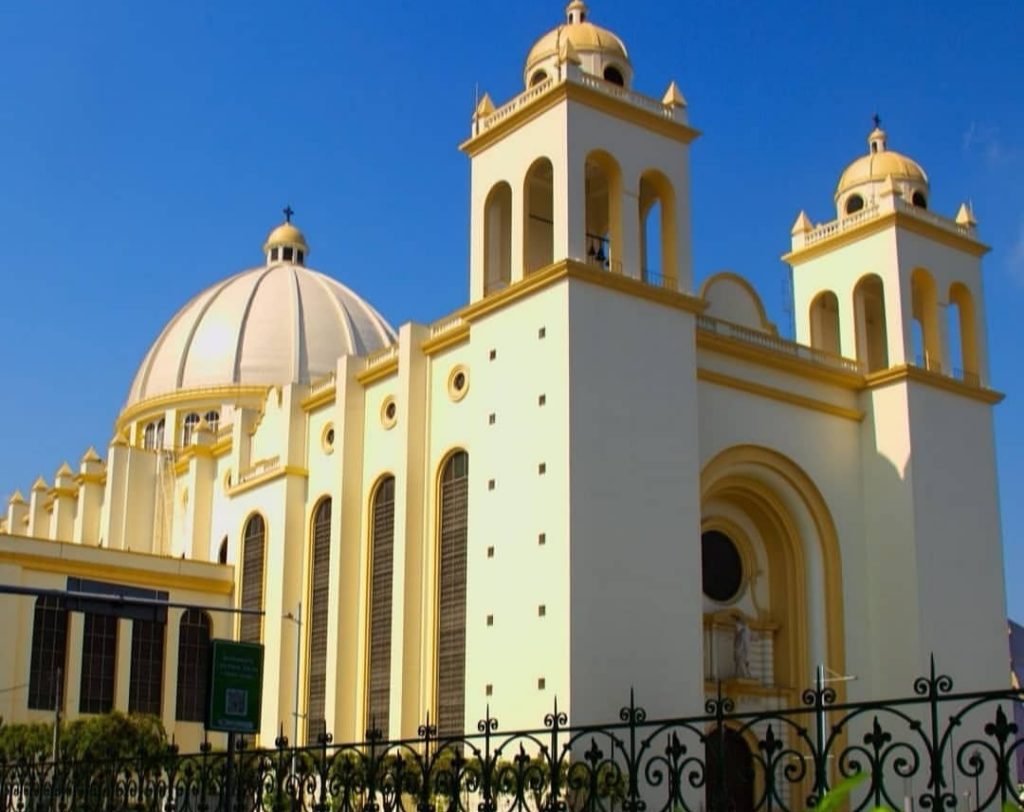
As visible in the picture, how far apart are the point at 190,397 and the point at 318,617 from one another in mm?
16458

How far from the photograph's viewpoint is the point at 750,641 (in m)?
31.8

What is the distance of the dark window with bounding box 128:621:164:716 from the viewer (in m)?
36.0

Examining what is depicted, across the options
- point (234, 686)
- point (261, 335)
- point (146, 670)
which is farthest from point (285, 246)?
point (234, 686)

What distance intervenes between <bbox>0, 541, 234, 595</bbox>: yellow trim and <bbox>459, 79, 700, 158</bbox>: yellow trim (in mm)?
14193

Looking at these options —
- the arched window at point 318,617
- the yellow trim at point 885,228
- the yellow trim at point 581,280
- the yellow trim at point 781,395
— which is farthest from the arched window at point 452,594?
the yellow trim at point 885,228

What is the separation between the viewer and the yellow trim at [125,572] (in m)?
35.5

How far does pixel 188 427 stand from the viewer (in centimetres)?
4888

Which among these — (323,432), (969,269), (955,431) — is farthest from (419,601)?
(969,269)

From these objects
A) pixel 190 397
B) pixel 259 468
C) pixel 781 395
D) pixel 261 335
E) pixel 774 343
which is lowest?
pixel 259 468

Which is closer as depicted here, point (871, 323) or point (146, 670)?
point (146, 670)

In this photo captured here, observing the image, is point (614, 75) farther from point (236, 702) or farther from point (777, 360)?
point (236, 702)

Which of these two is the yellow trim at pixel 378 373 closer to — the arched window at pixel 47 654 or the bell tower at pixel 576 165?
the bell tower at pixel 576 165

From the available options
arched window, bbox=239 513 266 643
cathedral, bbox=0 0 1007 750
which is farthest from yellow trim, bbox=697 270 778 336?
arched window, bbox=239 513 266 643

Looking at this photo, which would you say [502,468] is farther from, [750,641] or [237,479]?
[237,479]
